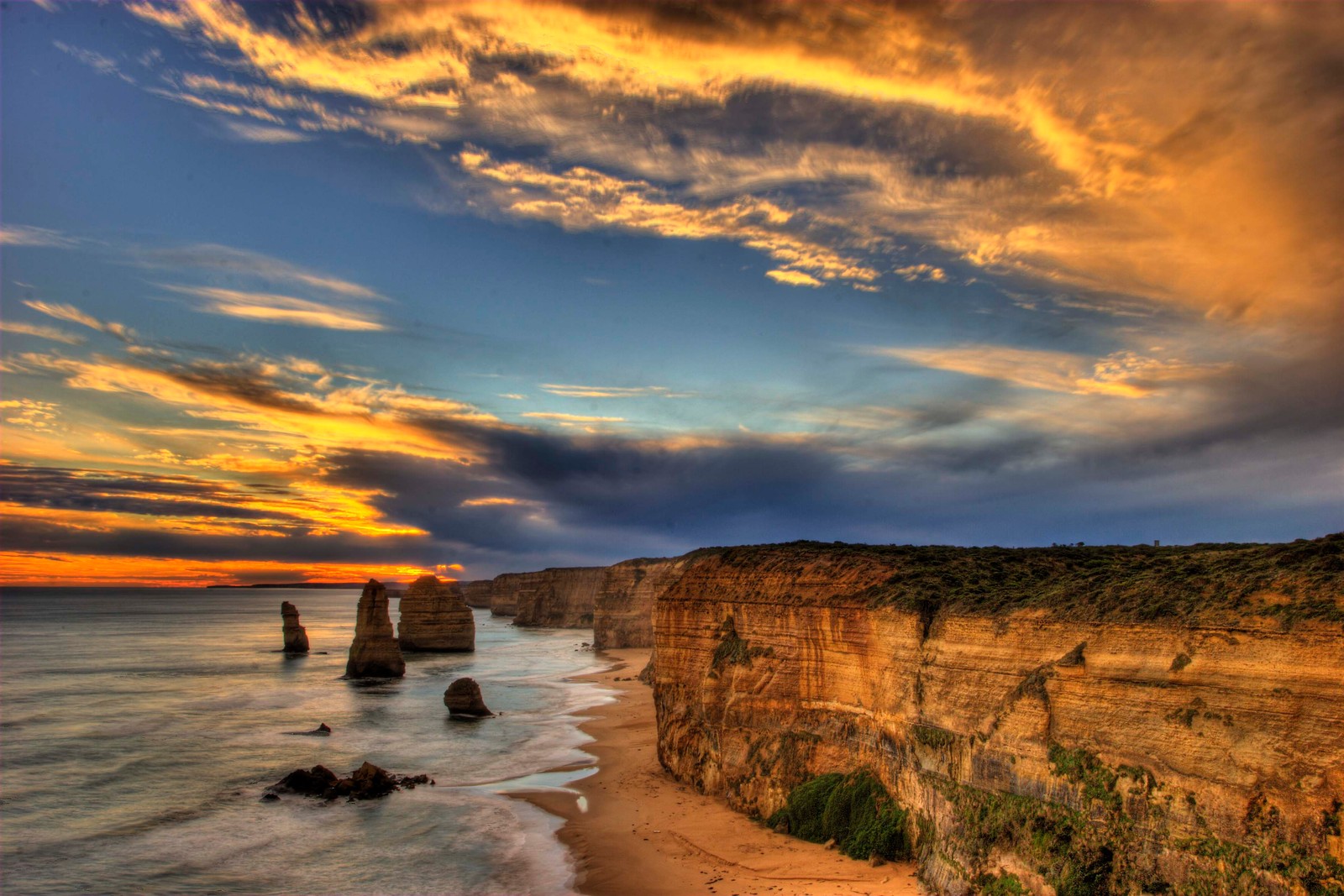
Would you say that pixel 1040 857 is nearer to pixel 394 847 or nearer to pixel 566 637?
pixel 394 847

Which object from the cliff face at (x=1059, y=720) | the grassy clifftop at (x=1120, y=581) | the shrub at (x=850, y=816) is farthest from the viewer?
the shrub at (x=850, y=816)

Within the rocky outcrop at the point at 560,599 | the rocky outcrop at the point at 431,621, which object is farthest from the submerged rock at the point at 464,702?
the rocky outcrop at the point at 560,599

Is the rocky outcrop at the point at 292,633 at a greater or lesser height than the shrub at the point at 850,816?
greater

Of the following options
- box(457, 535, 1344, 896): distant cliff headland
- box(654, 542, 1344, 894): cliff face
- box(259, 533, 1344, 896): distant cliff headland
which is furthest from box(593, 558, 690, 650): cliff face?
box(654, 542, 1344, 894): cliff face

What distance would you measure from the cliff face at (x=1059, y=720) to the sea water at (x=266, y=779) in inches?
364

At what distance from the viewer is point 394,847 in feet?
81.5

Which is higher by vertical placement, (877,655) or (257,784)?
(877,655)

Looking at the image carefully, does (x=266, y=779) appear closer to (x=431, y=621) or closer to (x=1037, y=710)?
(x=1037, y=710)


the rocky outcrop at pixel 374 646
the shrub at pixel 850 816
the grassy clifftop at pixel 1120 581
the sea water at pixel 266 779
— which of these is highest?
the grassy clifftop at pixel 1120 581

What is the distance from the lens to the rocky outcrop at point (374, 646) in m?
67.6

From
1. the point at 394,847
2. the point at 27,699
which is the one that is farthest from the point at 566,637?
the point at 394,847

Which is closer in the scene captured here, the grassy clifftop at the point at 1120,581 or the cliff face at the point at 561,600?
the grassy clifftop at the point at 1120,581

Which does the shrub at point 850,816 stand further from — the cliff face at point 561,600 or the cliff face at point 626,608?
the cliff face at point 561,600

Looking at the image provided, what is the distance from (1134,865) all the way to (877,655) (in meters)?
8.44
